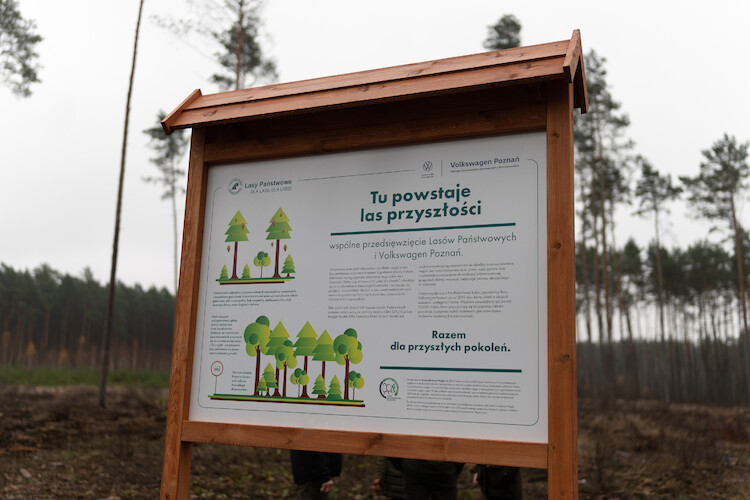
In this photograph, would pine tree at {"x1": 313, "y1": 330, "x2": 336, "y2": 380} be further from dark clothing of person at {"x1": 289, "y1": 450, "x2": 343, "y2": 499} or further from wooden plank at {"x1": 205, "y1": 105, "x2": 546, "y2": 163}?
dark clothing of person at {"x1": 289, "y1": 450, "x2": 343, "y2": 499}

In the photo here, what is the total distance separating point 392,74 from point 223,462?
28.6 ft

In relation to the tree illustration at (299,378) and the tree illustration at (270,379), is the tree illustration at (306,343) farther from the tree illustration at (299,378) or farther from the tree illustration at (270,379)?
the tree illustration at (270,379)

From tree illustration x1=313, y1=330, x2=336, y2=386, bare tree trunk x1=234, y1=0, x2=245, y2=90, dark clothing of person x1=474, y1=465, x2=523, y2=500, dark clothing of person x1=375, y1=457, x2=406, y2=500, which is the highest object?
bare tree trunk x1=234, y1=0, x2=245, y2=90

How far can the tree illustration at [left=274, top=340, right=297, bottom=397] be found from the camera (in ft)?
11.0

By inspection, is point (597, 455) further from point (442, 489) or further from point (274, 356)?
point (274, 356)

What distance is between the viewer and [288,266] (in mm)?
3508

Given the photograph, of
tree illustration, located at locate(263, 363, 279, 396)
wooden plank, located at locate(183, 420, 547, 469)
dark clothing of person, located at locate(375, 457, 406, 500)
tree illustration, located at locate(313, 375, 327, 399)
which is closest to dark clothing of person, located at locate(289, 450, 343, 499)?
dark clothing of person, located at locate(375, 457, 406, 500)

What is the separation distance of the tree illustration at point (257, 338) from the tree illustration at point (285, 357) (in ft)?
0.34

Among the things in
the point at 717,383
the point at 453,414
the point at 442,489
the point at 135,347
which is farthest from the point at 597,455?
the point at 135,347

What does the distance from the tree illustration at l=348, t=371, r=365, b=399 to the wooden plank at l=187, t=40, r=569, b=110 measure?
1707 mm

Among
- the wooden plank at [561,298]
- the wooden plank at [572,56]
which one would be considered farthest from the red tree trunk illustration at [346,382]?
the wooden plank at [572,56]

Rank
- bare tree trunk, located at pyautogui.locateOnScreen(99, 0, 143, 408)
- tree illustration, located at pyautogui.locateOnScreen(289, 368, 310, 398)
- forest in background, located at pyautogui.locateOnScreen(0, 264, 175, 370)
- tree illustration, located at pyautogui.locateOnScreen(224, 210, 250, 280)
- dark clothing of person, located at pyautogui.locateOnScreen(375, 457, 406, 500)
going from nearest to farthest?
tree illustration, located at pyautogui.locateOnScreen(289, 368, 310, 398), tree illustration, located at pyautogui.locateOnScreen(224, 210, 250, 280), dark clothing of person, located at pyautogui.locateOnScreen(375, 457, 406, 500), bare tree trunk, located at pyautogui.locateOnScreen(99, 0, 143, 408), forest in background, located at pyautogui.locateOnScreen(0, 264, 175, 370)

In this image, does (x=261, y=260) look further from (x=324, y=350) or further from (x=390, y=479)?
(x=390, y=479)

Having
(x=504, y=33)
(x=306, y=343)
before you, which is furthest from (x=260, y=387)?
(x=504, y=33)
